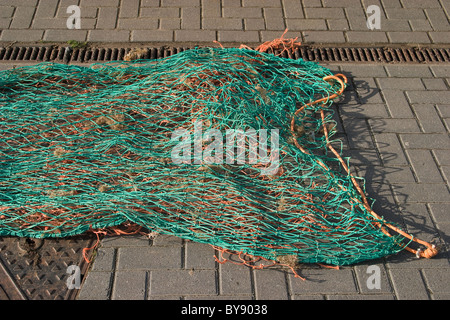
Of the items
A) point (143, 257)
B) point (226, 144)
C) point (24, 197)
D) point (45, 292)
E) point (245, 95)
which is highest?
point (245, 95)

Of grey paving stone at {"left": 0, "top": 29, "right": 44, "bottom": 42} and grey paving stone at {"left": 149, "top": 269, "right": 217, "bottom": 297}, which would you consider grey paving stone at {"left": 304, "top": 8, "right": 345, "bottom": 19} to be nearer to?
grey paving stone at {"left": 0, "top": 29, "right": 44, "bottom": 42}

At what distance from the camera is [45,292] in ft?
9.95

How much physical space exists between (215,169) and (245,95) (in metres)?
0.77

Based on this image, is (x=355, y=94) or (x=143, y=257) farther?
(x=355, y=94)

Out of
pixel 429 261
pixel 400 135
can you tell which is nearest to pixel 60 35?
pixel 400 135

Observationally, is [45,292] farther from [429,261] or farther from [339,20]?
[339,20]

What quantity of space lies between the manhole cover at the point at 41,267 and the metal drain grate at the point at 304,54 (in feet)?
6.27

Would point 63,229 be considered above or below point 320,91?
below

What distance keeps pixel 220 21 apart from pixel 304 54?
950 millimetres

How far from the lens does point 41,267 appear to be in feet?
10.3

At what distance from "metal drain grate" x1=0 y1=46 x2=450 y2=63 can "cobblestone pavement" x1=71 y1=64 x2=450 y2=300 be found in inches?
10.1

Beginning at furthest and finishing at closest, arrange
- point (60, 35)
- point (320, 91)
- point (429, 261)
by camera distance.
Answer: point (60, 35) → point (320, 91) → point (429, 261)

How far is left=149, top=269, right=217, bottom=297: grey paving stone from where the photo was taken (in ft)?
9.97

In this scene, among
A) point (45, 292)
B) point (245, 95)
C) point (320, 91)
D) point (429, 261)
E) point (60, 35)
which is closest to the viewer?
point (45, 292)
